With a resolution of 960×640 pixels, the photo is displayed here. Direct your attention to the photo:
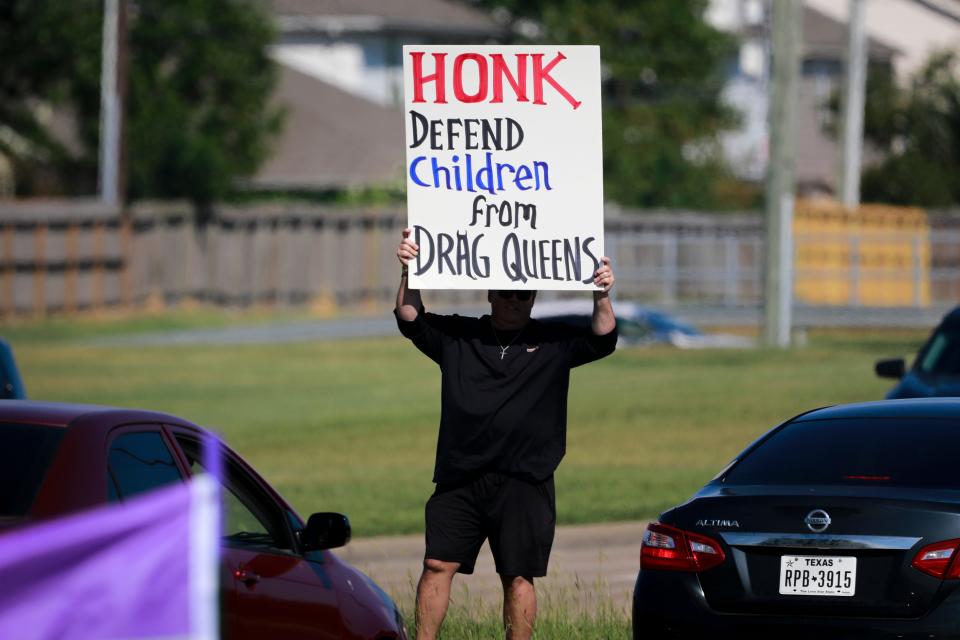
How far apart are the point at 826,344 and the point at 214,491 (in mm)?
32052

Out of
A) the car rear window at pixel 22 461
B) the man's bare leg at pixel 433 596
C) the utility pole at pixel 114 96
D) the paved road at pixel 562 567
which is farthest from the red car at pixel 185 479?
the utility pole at pixel 114 96

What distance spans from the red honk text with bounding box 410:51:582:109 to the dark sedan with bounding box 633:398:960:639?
171cm

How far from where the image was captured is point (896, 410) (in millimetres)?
8508

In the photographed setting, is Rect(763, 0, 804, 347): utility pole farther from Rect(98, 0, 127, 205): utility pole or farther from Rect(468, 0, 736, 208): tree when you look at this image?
Rect(468, 0, 736, 208): tree

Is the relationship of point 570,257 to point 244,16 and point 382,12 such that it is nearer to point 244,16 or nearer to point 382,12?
point 244,16

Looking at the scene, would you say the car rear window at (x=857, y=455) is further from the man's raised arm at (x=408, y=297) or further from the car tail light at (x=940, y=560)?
the man's raised arm at (x=408, y=297)

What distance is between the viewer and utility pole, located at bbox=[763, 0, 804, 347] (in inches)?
1262

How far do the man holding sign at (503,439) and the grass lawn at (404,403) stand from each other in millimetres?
7223

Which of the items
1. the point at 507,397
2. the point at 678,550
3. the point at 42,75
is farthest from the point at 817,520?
the point at 42,75

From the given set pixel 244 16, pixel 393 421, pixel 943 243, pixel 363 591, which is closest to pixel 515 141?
pixel 363 591

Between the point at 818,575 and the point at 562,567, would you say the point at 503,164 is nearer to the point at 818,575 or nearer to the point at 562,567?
the point at 818,575

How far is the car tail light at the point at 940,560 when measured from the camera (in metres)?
7.26

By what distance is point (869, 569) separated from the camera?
24.3ft

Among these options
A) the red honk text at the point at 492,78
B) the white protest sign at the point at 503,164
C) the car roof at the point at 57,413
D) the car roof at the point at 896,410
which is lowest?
the car roof at the point at 896,410
